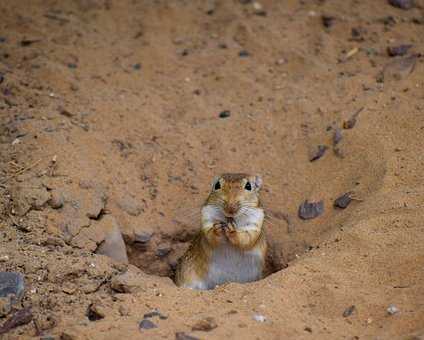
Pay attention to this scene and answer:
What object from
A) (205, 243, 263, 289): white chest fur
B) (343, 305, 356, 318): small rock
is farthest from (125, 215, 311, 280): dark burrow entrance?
(343, 305, 356, 318): small rock

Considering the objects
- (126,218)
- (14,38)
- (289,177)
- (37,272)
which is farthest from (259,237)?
(14,38)

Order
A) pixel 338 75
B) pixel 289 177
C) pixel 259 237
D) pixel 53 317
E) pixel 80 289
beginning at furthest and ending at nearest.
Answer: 1. pixel 338 75
2. pixel 289 177
3. pixel 259 237
4. pixel 80 289
5. pixel 53 317

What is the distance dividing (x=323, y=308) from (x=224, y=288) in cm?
62

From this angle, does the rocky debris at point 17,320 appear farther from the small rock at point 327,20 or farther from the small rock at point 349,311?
the small rock at point 327,20

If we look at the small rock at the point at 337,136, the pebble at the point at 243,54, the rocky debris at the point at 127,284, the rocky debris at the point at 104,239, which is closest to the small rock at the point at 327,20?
the pebble at the point at 243,54

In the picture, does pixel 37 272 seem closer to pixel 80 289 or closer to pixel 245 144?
pixel 80 289

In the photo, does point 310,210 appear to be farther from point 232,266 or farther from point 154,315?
point 154,315

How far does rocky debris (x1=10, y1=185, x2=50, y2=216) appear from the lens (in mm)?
4680

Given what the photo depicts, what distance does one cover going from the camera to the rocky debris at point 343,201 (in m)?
5.02

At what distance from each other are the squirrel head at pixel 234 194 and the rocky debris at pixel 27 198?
121 cm

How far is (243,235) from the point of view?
4996mm

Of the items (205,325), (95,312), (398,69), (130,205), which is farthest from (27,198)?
(398,69)

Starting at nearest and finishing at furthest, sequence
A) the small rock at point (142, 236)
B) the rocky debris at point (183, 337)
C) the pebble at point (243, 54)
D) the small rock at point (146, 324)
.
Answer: the rocky debris at point (183, 337) → the small rock at point (146, 324) → the small rock at point (142, 236) → the pebble at point (243, 54)

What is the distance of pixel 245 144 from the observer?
5.72 metres
